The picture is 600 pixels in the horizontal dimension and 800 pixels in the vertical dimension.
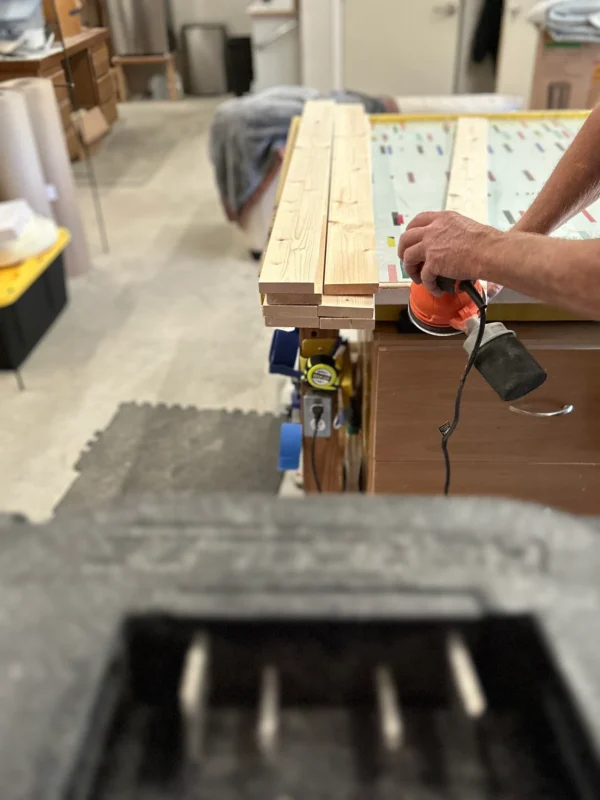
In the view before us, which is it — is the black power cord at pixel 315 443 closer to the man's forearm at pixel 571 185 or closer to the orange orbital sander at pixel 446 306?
the orange orbital sander at pixel 446 306

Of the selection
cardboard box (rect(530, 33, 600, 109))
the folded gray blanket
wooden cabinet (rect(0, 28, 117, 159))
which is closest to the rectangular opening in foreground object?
wooden cabinet (rect(0, 28, 117, 159))

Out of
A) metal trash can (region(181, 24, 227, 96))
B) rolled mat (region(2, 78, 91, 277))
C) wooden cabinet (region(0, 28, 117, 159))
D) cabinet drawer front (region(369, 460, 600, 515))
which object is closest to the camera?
cabinet drawer front (region(369, 460, 600, 515))

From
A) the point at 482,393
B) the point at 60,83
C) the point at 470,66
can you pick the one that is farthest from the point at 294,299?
the point at 470,66

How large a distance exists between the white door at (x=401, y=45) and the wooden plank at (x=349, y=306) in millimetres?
4219

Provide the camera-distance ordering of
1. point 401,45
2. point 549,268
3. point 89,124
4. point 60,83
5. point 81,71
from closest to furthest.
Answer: point 549,268 < point 81,71 < point 60,83 < point 89,124 < point 401,45

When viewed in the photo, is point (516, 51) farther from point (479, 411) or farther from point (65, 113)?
point (479, 411)

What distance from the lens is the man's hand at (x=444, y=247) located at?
81cm

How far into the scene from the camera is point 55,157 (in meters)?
2.79

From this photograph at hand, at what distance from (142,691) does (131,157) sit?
4517 millimetres

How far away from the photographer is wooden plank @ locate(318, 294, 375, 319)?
0.98m

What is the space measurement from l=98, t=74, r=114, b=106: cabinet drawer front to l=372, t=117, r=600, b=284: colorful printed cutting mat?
92 centimetres

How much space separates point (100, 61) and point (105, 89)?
186 mm

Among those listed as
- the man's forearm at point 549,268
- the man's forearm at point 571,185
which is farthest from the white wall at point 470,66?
the man's forearm at point 549,268

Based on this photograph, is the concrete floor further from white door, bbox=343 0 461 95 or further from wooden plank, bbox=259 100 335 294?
white door, bbox=343 0 461 95
